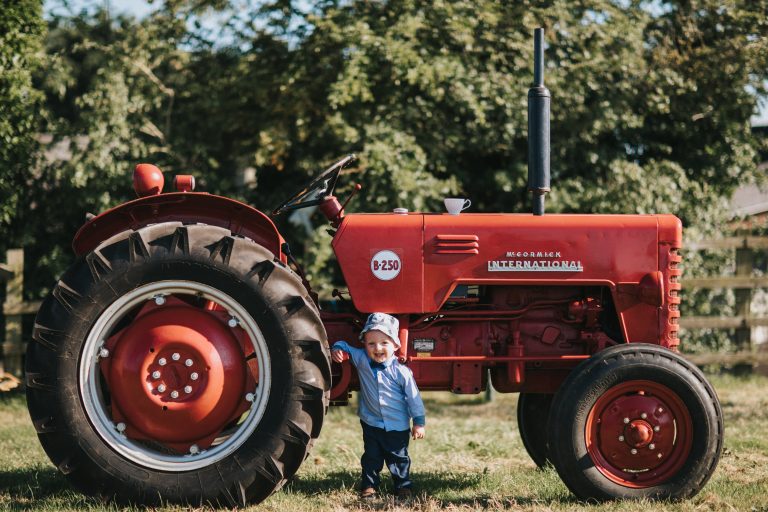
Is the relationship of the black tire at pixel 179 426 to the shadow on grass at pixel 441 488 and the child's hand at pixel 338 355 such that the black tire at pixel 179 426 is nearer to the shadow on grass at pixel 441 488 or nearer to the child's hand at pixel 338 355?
the child's hand at pixel 338 355

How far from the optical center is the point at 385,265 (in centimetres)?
432

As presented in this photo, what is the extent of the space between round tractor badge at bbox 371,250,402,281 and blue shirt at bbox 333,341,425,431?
1.28ft

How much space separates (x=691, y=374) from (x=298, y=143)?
584 centimetres

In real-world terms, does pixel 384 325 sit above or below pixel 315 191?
below

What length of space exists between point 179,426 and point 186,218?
0.99 metres

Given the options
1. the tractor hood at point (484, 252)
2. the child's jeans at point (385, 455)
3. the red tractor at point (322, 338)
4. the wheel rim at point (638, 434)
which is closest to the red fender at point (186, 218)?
the red tractor at point (322, 338)

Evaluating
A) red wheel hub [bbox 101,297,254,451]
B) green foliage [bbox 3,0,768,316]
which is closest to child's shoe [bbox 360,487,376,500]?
red wheel hub [bbox 101,297,254,451]

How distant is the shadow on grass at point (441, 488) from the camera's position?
424 centimetres

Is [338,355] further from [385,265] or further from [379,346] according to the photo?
[385,265]

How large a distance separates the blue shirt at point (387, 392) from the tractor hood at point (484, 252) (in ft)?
0.88

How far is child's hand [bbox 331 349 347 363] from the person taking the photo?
4238 millimetres

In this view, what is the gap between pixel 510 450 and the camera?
5.83m

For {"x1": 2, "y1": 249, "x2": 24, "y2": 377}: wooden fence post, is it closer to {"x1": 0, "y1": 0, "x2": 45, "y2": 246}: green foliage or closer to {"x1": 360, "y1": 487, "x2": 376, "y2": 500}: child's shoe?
{"x1": 0, "y1": 0, "x2": 45, "y2": 246}: green foliage

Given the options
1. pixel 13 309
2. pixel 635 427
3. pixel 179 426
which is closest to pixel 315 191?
pixel 179 426
